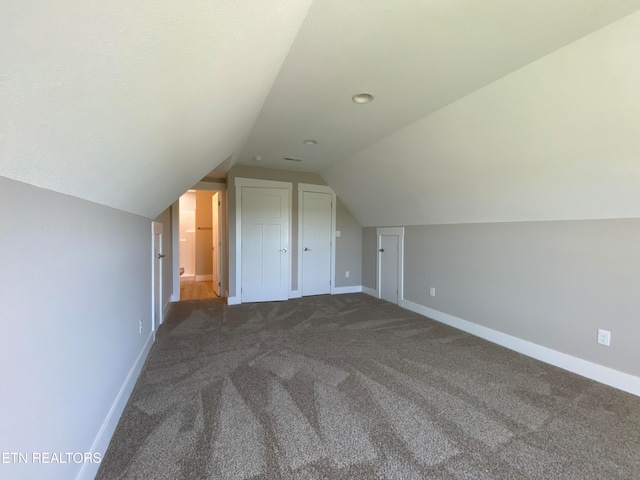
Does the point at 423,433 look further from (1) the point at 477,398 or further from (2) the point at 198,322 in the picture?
(2) the point at 198,322

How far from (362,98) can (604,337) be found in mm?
2671

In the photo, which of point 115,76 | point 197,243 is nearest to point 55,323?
point 115,76

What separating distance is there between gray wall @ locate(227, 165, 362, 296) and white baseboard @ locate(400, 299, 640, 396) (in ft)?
6.61

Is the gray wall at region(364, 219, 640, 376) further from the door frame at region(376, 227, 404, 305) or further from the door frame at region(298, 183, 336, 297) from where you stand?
the door frame at region(298, 183, 336, 297)

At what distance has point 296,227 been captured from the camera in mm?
4840

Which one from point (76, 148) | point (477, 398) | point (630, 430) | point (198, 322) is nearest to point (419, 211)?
point (477, 398)

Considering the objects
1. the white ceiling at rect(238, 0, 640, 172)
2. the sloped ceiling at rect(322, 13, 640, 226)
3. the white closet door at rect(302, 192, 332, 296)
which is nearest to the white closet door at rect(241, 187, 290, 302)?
the white closet door at rect(302, 192, 332, 296)

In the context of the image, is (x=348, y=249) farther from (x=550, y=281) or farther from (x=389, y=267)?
(x=550, y=281)

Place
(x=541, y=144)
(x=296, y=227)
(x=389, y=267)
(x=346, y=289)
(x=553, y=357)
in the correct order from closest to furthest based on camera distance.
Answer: (x=541, y=144), (x=553, y=357), (x=389, y=267), (x=296, y=227), (x=346, y=289)

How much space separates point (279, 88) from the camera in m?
2.06

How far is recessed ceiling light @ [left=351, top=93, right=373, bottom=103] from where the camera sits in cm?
215

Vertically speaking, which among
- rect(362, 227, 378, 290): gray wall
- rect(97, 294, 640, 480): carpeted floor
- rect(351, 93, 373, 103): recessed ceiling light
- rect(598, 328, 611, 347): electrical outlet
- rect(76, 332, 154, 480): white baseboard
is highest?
rect(351, 93, 373, 103): recessed ceiling light

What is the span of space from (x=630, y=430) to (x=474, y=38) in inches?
96.1

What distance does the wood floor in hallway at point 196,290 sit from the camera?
5055 millimetres
